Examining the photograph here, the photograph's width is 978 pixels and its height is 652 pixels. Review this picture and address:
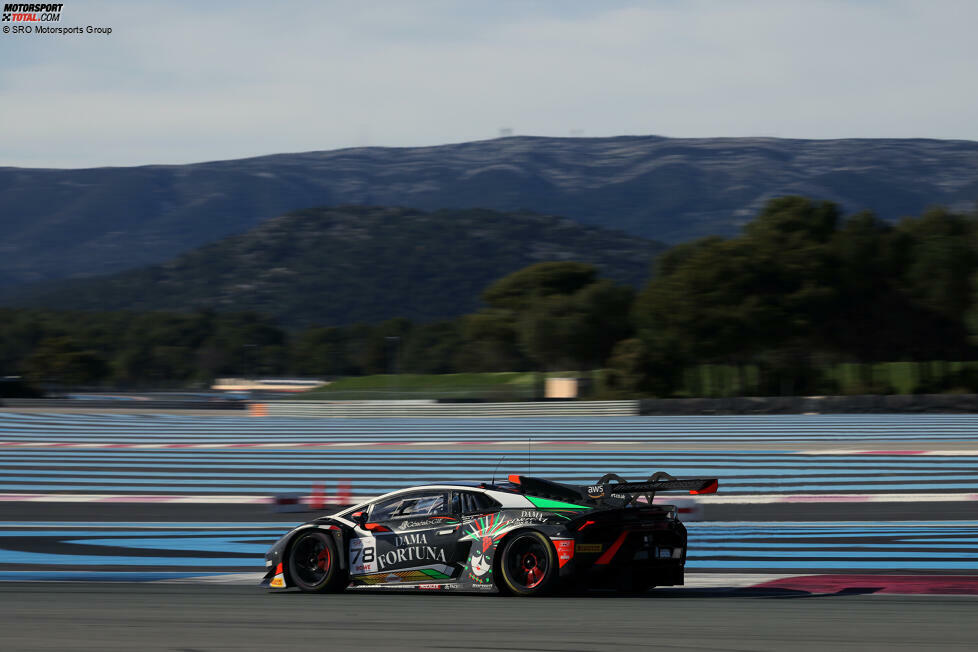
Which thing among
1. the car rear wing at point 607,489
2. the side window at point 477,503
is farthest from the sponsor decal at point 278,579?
the car rear wing at point 607,489

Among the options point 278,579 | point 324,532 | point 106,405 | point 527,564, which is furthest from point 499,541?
point 106,405

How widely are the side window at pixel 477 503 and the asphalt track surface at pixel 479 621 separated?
2.11 ft

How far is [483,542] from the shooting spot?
843cm

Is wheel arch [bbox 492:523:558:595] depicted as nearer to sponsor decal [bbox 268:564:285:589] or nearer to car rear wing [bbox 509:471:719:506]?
car rear wing [bbox 509:471:719:506]

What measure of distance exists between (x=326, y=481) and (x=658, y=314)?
39.9m

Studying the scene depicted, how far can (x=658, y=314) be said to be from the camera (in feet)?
190

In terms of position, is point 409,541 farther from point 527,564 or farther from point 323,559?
point 527,564

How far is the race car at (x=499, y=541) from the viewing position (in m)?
8.15

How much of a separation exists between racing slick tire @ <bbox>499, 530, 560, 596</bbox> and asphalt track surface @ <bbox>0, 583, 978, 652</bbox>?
140 mm

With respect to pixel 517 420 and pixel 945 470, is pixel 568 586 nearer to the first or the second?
pixel 945 470

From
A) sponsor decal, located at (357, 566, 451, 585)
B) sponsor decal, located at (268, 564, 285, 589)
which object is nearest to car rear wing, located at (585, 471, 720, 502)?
sponsor decal, located at (357, 566, 451, 585)

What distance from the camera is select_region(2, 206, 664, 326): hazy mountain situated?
156875 mm

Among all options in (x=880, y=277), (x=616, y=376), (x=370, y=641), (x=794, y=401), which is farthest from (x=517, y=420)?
(x=370, y=641)

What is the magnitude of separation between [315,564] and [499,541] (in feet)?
5.32
